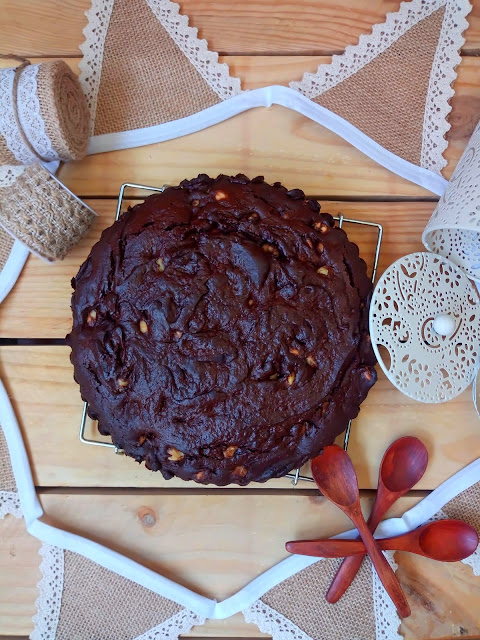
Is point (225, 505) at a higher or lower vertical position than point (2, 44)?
lower

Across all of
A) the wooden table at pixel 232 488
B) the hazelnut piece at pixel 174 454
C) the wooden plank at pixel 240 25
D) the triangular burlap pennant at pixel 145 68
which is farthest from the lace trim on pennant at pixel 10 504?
the wooden plank at pixel 240 25

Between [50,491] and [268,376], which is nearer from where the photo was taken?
[268,376]

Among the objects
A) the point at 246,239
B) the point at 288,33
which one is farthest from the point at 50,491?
the point at 288,33

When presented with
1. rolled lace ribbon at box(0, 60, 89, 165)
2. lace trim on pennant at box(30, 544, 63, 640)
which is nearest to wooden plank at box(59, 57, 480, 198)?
rolled lace ribbon at box(0, 60, 89, 165)

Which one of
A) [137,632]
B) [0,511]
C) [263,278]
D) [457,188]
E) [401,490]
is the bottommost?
A: [137,632]

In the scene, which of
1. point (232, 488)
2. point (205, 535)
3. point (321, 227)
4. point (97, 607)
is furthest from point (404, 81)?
point (97, 607)

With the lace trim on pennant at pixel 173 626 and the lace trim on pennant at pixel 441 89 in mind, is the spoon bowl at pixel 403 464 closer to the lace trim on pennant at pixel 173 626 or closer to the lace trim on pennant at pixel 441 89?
the lace trim on pennant at pixel 173 626

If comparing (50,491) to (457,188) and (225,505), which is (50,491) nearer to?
(225,505)
